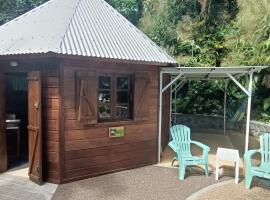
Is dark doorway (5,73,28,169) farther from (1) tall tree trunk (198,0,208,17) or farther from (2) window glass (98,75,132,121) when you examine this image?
(1) tall tree trunk (198,0,208,17)

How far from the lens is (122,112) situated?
6.58 metres

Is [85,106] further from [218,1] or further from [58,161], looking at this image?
[218,1]

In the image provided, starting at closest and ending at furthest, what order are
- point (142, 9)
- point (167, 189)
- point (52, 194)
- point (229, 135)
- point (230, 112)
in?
point (52, 194) < point (167, 189) < point (229, 135) < point (230, 112) < point (142, 9)

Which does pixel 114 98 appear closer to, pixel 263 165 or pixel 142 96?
pixel 142 96

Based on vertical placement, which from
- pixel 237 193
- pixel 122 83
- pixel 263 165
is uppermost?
pixel 122 83

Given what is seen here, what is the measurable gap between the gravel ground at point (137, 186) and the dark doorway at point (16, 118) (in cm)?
217

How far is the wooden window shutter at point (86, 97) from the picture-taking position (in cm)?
559

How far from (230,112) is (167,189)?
8364mm

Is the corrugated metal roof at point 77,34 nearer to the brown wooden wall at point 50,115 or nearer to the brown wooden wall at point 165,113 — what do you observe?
the brown wooden wall at point 50,115

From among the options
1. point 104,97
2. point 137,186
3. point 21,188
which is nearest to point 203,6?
point 104,97

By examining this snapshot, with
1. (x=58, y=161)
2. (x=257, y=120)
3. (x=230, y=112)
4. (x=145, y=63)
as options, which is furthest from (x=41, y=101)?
(x=230, y=112)

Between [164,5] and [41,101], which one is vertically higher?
[164,5]

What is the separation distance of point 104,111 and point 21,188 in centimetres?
213

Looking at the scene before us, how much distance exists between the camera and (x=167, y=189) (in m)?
5.44
